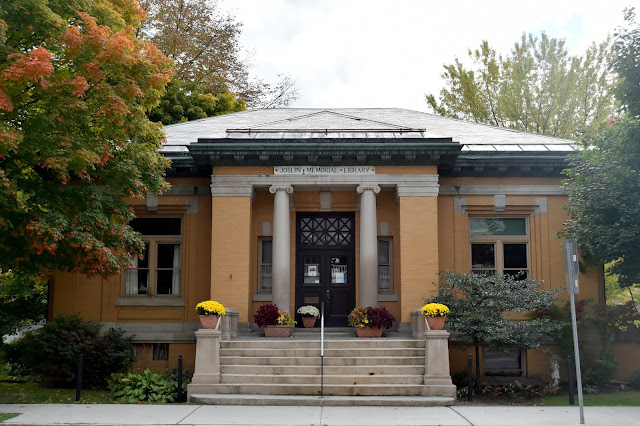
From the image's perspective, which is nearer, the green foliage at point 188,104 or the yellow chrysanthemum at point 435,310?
the yellow chrysanthemum at point 435,310

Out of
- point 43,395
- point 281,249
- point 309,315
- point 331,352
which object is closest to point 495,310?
point 331,352

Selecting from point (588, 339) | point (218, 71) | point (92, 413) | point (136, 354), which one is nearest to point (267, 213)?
point (136, 354)

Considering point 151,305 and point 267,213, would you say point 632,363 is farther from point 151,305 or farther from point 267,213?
point 151,305

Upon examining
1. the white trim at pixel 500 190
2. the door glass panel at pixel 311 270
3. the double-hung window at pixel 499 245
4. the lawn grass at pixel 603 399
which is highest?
the white trim at pixel 500 190

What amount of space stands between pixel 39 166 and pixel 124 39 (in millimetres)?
3405

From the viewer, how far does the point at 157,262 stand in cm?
1870

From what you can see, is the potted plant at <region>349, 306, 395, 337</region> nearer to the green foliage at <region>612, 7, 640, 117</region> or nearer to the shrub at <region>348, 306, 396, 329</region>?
the shrub at <region>348, 306, 396, 329</region>

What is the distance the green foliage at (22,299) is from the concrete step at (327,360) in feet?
25.5

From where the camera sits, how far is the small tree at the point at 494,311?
14.5 meters

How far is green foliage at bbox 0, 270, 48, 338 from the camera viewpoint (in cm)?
1866

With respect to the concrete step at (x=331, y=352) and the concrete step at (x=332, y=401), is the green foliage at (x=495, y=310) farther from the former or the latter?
the concrete step at (x=332, y=401)

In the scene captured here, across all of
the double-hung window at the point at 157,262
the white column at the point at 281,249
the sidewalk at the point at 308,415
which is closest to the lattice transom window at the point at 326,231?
the white column at the point at 281,249

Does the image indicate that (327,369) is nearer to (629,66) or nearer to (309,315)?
(309,315)

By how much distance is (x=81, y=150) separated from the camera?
1212cm
